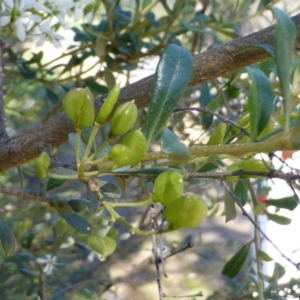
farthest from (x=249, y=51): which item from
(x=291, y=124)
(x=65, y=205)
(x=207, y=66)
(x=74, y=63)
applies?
(x=74, y=63)

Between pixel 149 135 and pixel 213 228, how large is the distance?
1.47 meters

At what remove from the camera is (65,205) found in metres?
0.57

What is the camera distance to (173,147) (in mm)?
280

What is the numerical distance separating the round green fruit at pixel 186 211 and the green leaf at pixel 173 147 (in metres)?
0.04

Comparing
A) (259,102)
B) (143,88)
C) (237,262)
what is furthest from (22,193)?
(237,262)

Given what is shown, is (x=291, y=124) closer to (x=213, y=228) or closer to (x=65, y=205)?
(x=65, y=205)

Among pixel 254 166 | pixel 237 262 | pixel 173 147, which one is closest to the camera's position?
pixel 173 147

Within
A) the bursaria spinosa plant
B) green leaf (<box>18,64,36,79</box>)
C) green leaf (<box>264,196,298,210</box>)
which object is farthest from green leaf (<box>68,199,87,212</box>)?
green leaf (<box>18,64,36,79</box>)

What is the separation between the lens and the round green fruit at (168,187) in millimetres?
316

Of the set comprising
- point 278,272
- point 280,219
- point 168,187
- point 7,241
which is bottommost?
point 278,272

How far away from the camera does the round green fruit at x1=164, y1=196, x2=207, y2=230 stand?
1.03ft

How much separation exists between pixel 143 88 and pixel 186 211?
180 millimetres

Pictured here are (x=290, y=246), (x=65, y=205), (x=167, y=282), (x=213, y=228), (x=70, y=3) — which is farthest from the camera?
(x=213, y=228)

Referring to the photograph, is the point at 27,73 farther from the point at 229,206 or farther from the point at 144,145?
the point at 144,145
